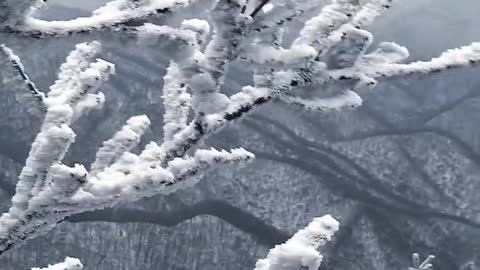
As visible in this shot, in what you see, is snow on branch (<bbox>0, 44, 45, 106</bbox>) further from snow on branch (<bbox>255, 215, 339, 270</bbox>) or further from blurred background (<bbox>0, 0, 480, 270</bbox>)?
blurred background (<bbox>0, 0, 480, 270</bbox>)

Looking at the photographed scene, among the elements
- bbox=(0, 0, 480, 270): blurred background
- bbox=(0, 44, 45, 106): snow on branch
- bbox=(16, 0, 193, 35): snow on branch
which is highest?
bbox=(16, 0, 193, 35): snow on branch

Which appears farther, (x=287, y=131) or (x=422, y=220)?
(x=287, y=131)

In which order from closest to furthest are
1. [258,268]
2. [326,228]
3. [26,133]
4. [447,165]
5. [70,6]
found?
[326,228], [258,268], [26,133], [447,165], [70,6]

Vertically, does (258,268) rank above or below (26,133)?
above

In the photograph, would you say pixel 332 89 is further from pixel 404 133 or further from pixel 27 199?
pixel 404 133

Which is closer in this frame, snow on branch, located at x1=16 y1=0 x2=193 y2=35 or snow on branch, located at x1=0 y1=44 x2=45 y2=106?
snow on branch, located at x1=16 y1=0 x2=193 y2=35

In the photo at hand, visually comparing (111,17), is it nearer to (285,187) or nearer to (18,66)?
(18,66)

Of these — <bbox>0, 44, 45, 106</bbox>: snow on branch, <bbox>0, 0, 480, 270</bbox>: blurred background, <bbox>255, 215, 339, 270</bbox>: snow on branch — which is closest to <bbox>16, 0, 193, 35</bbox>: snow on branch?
<bbox>0, 44, 45, 106</bbox>: snow on branch

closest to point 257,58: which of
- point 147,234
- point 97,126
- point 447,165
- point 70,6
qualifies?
point 147,234

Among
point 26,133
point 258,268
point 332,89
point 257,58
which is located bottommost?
point 26,133
